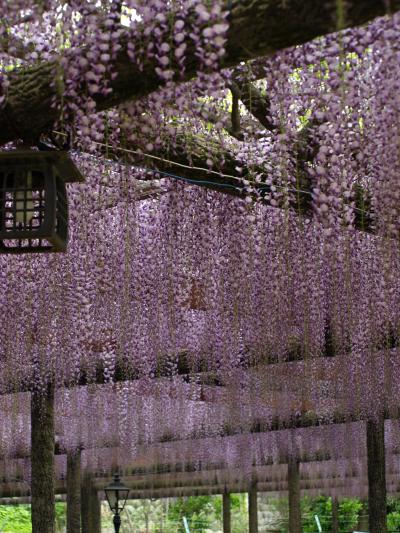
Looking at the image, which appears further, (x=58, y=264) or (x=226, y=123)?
(x=58, y=264)

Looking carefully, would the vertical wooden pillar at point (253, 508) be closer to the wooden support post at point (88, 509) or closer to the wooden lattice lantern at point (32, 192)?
the wooden support post at point (88, 509)

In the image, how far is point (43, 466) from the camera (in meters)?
9.56

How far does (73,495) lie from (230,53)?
34.3ft

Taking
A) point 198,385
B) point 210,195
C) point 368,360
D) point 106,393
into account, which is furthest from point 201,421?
point 210,195

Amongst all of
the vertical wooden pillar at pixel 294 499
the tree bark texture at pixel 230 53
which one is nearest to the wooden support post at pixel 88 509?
the vertical wooden pillar at pixel 294 499

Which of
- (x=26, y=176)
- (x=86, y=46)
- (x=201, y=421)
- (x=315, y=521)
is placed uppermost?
(x=86, y=46)

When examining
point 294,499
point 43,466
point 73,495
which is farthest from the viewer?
point 294,499

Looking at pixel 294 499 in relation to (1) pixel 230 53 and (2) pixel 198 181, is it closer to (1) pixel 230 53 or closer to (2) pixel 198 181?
(2) pixel 198 181

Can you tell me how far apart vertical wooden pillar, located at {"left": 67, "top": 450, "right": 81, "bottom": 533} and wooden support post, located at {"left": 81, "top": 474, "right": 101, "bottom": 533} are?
84.1 inches

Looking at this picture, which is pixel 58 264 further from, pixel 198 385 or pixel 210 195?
pixel 198 385

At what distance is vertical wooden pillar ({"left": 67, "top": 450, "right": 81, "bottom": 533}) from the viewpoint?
12578 millimetres

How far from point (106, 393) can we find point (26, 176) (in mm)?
8297

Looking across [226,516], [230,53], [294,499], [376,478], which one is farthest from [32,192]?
[226,516]

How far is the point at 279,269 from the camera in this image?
281 inches
